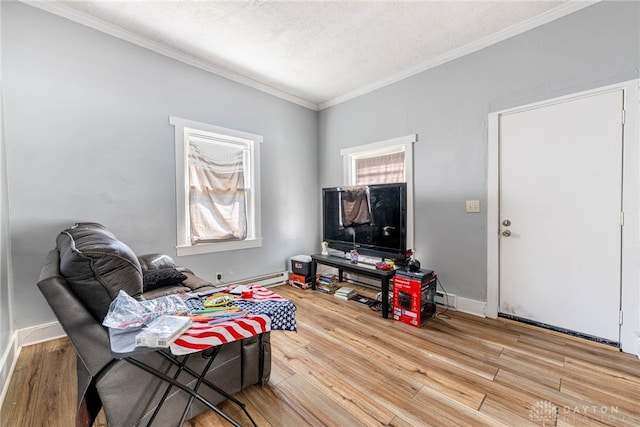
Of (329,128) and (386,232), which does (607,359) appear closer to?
(386,232)

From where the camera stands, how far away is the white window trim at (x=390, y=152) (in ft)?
10.3

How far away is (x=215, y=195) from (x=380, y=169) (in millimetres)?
2161

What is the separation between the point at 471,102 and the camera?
269 centimetres

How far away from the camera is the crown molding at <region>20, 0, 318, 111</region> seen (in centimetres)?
214

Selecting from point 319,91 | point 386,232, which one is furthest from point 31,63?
point 386,232

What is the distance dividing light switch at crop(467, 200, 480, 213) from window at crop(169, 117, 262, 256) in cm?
253

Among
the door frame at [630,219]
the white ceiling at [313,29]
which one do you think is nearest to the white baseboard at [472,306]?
the door frame at [630,219]

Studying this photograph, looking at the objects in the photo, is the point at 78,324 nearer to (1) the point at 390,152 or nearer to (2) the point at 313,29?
(2) the point at 313,29

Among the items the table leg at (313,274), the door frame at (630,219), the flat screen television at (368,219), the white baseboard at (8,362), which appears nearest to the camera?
the white baseboard at (8,362)

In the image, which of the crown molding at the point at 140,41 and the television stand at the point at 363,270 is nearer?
the crown molding at the point at 140,41

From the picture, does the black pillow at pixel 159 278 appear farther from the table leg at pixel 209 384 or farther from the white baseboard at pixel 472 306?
the white baseboard at pixel 472 306

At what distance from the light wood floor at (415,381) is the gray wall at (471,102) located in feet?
2.62

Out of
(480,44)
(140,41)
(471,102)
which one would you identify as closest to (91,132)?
(140,41)

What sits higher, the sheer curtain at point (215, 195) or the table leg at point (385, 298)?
the sheer curtain at point (215, 195)
